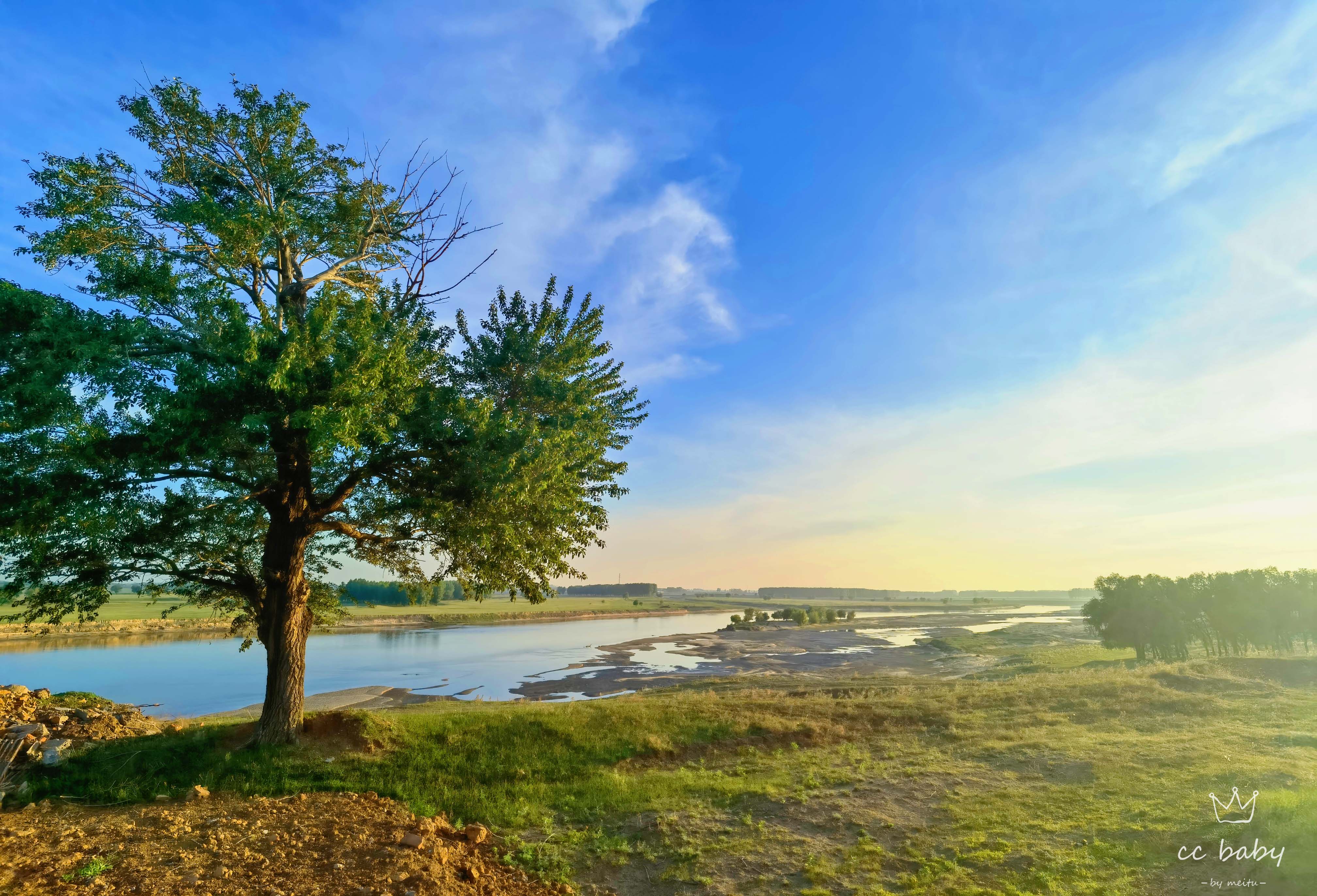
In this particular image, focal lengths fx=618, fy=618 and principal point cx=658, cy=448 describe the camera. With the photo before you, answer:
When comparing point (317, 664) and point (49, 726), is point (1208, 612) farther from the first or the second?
point (317, 664)

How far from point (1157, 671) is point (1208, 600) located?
110 ft

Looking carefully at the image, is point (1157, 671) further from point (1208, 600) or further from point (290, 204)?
point (290, 204)

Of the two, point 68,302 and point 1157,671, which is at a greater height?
point 68,302

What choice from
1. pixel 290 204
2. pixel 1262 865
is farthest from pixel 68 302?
pixel 1262 865

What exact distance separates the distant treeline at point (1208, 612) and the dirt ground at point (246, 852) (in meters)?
66.6

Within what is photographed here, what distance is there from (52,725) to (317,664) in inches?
1982

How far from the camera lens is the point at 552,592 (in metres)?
16.3

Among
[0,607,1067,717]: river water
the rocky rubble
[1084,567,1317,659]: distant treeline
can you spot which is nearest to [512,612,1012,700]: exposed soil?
→ [0,607,1067,717]: river water

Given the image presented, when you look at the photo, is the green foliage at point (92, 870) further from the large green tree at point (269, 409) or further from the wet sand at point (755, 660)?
the wet sand at point (755, 660)

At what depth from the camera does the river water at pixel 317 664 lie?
4147 centimetres

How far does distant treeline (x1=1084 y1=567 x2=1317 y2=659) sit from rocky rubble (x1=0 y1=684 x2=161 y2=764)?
232 ft

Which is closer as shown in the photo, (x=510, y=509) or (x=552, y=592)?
(x=510, y=509)

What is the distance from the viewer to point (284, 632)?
48.5 feet

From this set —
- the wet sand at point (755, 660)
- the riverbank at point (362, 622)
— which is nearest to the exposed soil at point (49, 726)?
the riverbank at point (362, 622)
